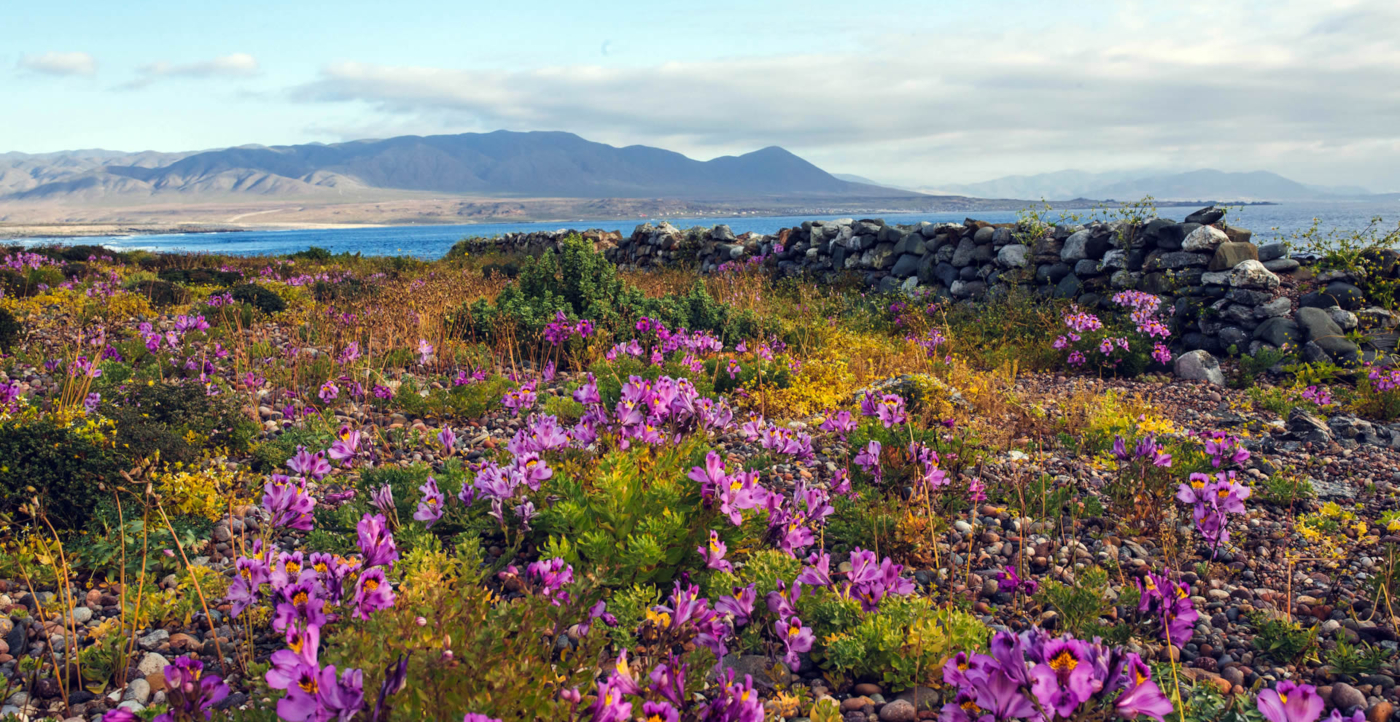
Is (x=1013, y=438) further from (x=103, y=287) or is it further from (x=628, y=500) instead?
(x=103, y=287)

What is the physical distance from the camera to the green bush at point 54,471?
3.20 meters

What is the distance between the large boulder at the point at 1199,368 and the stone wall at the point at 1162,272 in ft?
1.71

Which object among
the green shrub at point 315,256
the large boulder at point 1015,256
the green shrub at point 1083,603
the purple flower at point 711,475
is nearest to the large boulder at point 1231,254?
the large boulder at point 1015,256

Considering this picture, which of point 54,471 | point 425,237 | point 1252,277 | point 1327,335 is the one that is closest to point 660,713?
point 54,471

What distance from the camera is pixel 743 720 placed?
A: 5.13ft

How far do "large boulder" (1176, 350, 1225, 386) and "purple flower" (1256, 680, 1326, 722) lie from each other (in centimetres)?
669

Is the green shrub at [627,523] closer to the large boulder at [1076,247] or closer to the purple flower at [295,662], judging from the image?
the purple flower at [295,662]

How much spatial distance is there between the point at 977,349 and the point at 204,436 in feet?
23.8

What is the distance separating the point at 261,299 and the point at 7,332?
3470mm

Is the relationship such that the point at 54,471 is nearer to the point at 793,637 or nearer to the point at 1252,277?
the point at 793,637

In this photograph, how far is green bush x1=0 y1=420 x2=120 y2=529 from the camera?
3201 millimetres

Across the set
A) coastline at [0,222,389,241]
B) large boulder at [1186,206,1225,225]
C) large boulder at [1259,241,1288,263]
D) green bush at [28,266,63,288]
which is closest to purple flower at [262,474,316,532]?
large boulder at [1186,206,1225,225]

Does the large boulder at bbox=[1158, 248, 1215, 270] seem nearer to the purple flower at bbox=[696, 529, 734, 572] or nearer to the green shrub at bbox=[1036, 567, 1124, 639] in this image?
the green shrub at bbox=[1036, 567, 1124, 639]

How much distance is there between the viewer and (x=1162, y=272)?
823 cm
